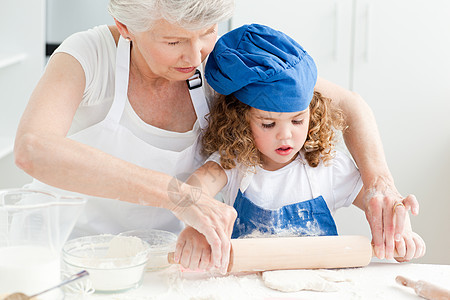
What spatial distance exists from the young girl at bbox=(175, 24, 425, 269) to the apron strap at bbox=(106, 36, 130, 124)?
0.20m

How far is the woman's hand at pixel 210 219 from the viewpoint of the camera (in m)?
1.13

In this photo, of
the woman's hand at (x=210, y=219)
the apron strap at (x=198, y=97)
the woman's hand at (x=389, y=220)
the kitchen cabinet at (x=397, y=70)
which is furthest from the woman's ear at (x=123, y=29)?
the kitchen cabinet at (x=397, y=70)

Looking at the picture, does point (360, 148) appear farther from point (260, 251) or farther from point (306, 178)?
point (260, 251)

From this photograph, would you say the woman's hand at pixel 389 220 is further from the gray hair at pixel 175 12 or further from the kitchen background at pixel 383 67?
the kitchen background at pixel 383 67

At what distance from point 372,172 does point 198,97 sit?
0.48 meters

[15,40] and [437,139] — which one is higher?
[15,40]

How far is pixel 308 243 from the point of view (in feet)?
4.04

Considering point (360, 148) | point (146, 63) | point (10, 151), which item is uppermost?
point (146, 63)

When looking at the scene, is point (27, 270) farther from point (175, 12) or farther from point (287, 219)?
point (287, 219)

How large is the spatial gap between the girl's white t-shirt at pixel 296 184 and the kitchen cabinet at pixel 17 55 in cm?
149

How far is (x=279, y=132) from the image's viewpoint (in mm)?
1413

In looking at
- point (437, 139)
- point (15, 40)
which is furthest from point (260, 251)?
point (15, 40)

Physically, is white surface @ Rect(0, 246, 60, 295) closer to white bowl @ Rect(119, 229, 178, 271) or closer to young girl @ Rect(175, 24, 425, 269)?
white bowl @ Rect(119, 229, 178, 271)

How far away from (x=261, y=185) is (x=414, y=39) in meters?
1.44
